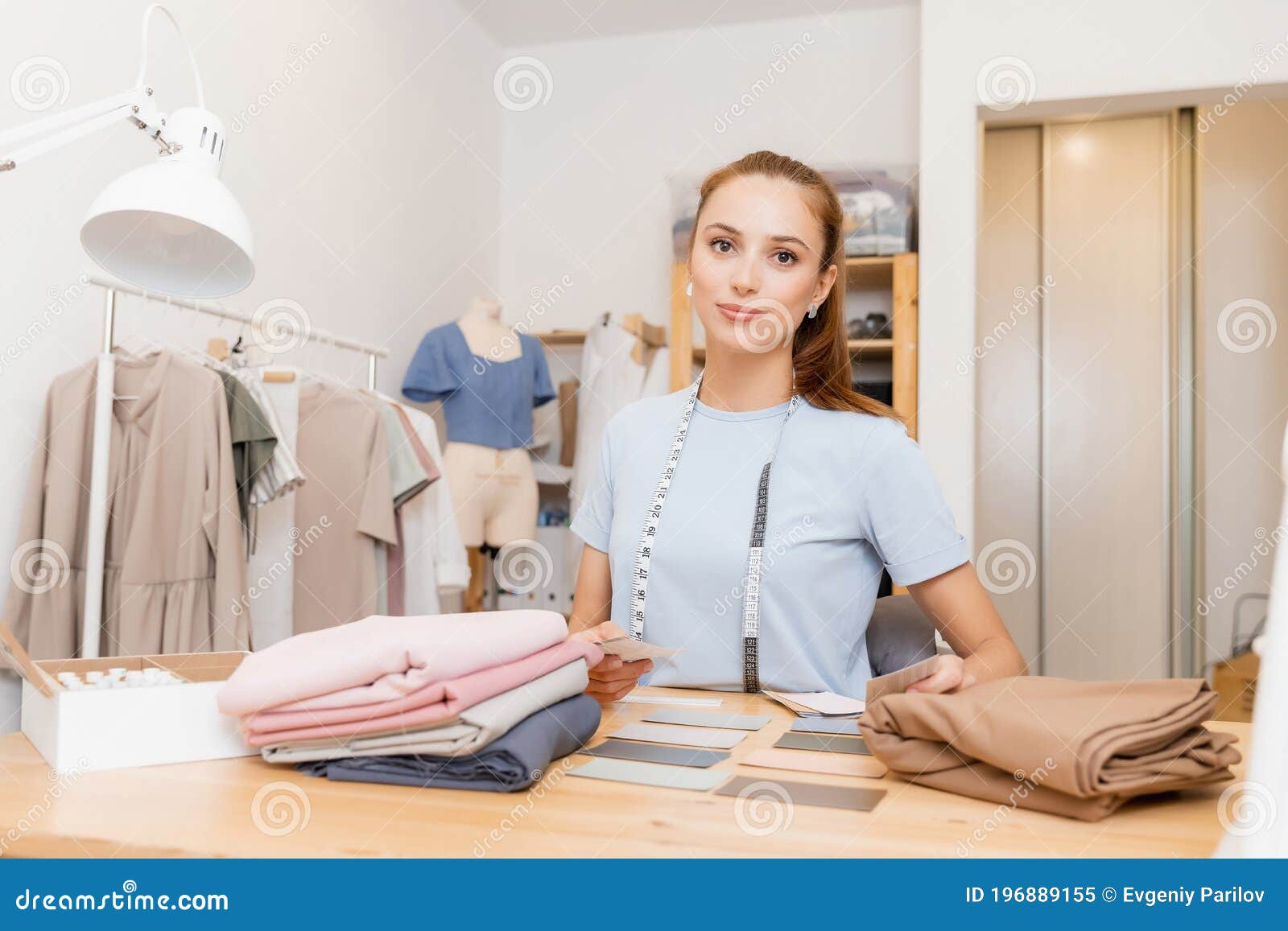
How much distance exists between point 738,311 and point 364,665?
0.85m

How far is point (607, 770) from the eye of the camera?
934 millimetres

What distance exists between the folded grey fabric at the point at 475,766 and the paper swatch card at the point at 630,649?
8.8 inches

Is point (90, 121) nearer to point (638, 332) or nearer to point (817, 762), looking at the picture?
point (817, 762)

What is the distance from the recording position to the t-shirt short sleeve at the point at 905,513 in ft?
4.76

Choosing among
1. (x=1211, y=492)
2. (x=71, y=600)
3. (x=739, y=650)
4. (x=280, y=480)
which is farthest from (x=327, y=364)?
Result: (x=1211, y=492)

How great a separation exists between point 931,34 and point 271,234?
203 centimetres

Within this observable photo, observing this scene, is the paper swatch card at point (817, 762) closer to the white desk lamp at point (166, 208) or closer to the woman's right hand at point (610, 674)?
the woman's right hand at point (610, 674)

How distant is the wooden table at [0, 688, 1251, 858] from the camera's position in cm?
75

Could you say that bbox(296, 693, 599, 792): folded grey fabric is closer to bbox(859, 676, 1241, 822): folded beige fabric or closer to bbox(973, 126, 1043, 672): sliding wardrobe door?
bbox(859, 676, 1241, 822): folded beige fabric

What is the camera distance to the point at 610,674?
3.94 ft

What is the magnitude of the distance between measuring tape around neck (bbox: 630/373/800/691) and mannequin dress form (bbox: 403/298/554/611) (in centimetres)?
213

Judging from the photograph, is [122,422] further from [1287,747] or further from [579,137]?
[579,137]

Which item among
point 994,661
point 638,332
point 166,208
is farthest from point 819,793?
point 638,332

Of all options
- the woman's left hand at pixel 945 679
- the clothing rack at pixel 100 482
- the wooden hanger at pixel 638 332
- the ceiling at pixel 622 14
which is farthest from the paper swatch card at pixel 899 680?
the ceiling at pixel 622 14
